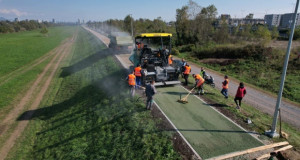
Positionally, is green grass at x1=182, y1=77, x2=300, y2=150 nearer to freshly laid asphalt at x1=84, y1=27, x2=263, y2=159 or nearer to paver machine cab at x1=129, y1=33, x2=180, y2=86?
freshly laid asphalt at x1=84, y1=27, x2=263, y2=159

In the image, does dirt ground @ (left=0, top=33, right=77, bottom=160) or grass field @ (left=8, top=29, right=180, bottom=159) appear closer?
grass field @ (left=8, top=29, right=180, bottom=159)

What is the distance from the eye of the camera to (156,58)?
48.0 ft

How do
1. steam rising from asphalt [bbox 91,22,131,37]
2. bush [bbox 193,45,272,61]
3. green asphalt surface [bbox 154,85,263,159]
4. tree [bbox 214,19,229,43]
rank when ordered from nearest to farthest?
green asphalt surface [bbox 154,85,263,159] < bush [bbox 193,45,272,61] < steam rising from asphalt [bbox 91,22,131,37] < tree [bbox 214,19,229,43]

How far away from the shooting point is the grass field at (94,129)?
831 centimetres

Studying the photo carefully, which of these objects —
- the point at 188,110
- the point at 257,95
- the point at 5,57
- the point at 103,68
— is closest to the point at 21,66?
the point at 5,57

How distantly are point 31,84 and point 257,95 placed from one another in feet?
70.3

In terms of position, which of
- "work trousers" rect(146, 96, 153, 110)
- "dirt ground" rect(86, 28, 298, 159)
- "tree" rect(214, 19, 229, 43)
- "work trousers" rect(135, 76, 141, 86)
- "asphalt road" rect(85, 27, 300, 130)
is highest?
"tree" rect(214, 19, 229, 43)

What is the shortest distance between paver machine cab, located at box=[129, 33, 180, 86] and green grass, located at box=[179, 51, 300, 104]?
947cm

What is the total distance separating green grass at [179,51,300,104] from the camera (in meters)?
16.9

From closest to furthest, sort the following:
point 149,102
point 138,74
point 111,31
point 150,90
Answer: point 150,90, point 149,102, point 138,74, point 111,31

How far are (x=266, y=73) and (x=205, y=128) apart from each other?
16041 mm

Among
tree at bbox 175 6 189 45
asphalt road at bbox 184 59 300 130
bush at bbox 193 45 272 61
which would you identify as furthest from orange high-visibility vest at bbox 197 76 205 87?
tree at bbox 175 6 189 45

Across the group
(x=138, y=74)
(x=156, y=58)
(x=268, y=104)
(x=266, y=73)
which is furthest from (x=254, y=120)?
(x=266, y=73)

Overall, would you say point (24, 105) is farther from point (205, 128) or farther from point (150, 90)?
point (205, 128)
